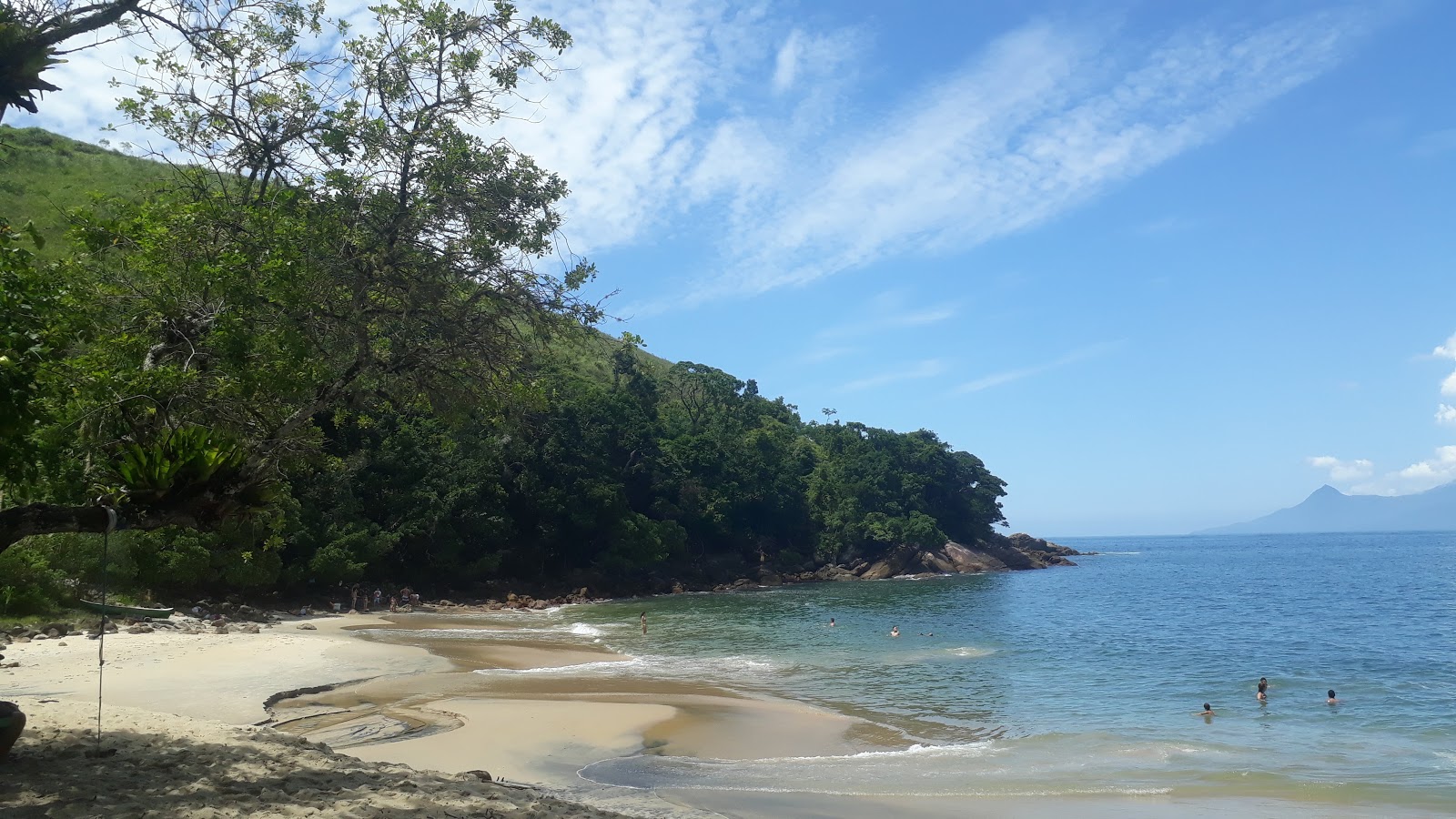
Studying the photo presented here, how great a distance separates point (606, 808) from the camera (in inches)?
383

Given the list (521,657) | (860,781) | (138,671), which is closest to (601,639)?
(521,657)

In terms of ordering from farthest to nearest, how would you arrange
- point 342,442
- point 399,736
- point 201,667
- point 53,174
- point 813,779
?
point 53,174, point 342,442, point 201,667, point 399,736, point 813,779

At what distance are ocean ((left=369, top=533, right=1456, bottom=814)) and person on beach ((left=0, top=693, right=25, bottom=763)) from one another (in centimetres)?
652

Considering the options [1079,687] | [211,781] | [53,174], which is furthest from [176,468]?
[53,174]

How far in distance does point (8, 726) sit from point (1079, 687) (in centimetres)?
2068

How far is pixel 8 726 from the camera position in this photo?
6.57m

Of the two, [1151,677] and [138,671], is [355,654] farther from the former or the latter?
[1151,677]

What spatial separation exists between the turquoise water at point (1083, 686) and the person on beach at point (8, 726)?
6525 millimetres

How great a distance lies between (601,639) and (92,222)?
78.5 ft

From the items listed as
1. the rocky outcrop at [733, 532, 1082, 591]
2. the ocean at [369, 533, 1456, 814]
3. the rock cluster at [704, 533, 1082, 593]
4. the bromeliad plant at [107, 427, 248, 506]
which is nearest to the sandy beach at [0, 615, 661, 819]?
the bromeliad plant at [107, 427, 248, 506]

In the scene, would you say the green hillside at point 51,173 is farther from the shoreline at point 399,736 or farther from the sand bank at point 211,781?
the sand bank at point 211,781

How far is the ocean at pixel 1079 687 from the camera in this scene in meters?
Result: 12.5

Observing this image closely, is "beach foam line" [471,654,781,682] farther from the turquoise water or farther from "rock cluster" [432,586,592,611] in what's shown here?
"rock cluster" [432,586,592,611]

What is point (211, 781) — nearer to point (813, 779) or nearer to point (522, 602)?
point (813, 779)
